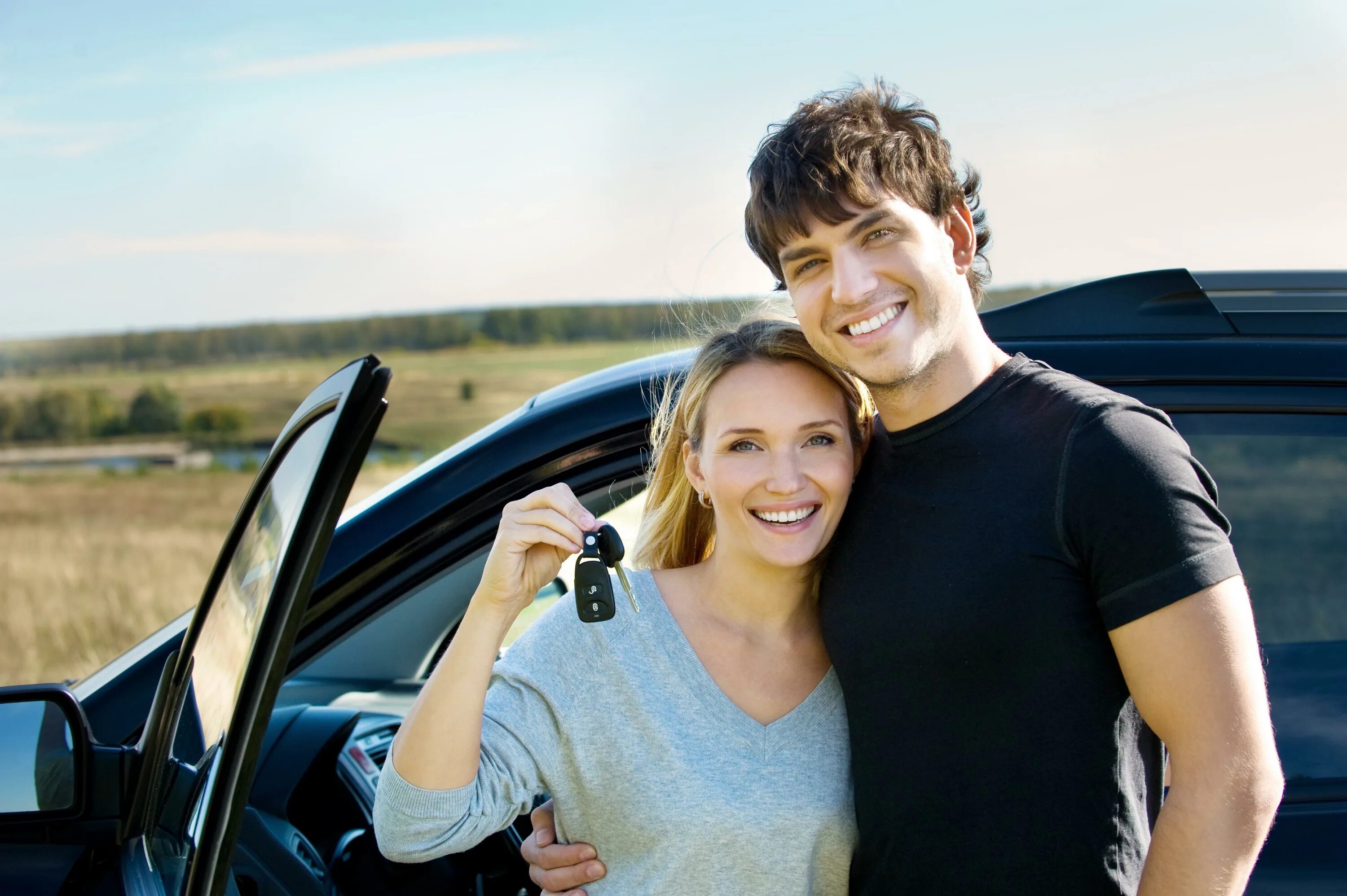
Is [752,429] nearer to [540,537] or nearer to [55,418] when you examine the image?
[540,537]

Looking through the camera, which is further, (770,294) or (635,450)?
(770,294)

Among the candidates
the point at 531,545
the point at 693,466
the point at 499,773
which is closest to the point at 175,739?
the point at 499,773

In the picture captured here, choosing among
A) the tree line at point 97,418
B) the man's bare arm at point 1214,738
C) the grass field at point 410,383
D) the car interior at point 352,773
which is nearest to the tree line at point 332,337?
the grass field at point 410,383

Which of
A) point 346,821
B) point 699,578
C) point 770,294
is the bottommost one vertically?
point 346,821

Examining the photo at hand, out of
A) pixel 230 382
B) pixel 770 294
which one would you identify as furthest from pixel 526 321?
pixel 770 294

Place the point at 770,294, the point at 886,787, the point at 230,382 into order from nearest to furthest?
the point at 886,787 → the point at 770,294 → the point at 230,382

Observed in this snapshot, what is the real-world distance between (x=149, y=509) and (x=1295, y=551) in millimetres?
21654

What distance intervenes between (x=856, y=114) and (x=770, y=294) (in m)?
0.44

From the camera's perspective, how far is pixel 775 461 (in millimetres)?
1950

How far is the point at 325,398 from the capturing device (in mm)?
1242

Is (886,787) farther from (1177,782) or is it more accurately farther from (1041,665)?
(1177,782)

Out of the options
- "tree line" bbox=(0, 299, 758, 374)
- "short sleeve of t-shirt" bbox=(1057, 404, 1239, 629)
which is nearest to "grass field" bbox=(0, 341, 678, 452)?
"tree line" bbox=(0, 299, 758, 374)

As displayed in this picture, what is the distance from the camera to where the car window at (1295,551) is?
186 centimetres

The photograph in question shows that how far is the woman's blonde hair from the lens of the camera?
80.7 inches
